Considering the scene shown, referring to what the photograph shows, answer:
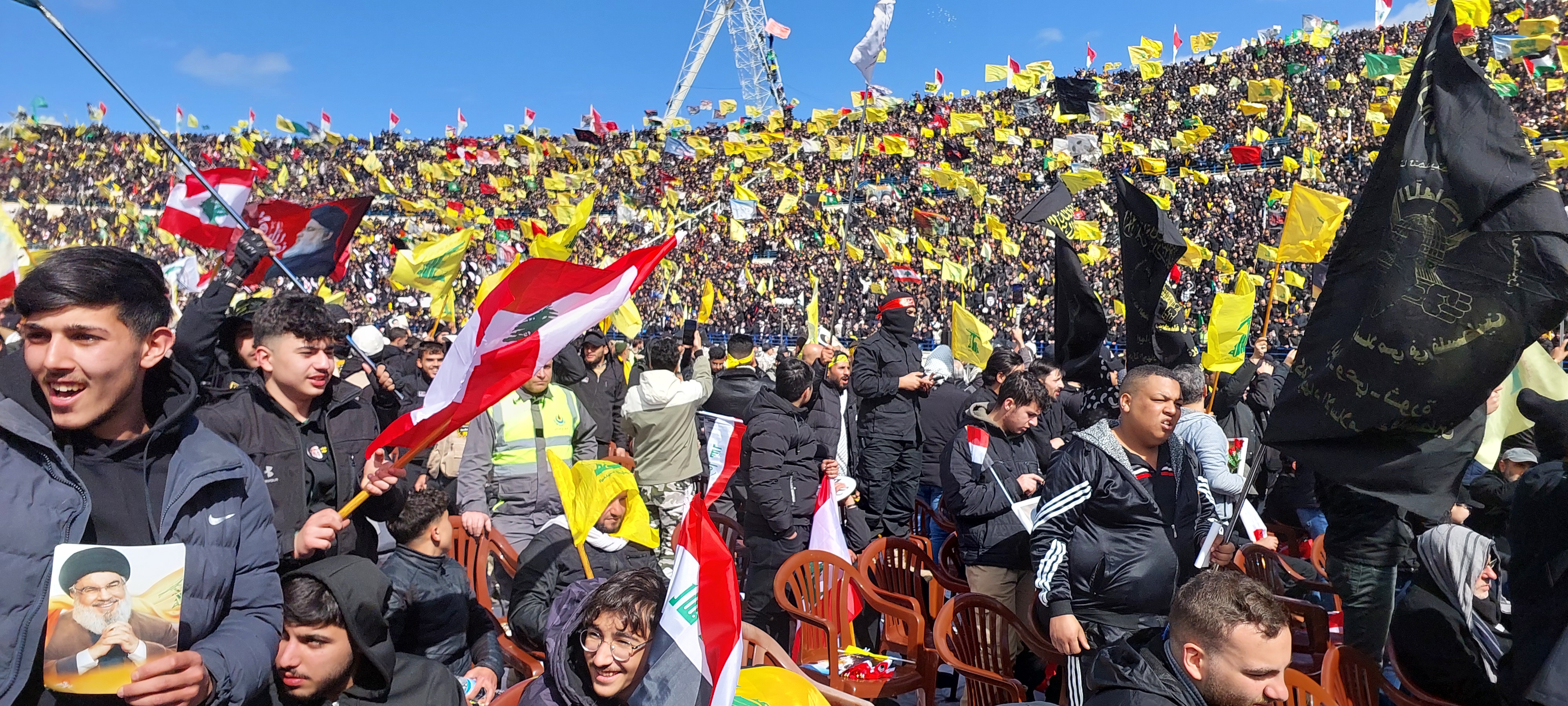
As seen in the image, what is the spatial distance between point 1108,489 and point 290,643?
87.7 inches

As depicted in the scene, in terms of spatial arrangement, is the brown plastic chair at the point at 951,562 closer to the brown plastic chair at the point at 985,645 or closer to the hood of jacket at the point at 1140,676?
the brown plastic chair at the point at 985,645

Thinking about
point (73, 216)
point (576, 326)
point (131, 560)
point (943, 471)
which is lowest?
point (943, 471)

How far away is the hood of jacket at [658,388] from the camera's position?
5773 mm

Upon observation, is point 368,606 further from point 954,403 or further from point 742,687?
point 954,403

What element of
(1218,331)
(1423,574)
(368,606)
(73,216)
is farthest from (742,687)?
(73,216)

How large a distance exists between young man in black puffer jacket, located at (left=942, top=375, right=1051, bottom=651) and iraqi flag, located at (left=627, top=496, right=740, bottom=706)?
193 centimetres

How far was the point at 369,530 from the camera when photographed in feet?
9.67

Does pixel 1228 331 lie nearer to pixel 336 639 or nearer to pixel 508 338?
pixel 508 338

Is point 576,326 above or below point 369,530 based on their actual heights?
above

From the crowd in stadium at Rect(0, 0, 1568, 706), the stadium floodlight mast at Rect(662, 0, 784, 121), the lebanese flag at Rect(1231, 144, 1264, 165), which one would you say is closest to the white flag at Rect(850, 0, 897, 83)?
the crowd in stadium at Rect(0, 0, 1568, 706)

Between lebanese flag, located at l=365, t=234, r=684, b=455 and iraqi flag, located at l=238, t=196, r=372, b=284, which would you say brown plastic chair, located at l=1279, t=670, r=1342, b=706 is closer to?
lebanese flag, located at l=365, t=234, r=684, b=455

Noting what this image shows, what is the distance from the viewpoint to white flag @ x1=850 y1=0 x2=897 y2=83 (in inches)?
330

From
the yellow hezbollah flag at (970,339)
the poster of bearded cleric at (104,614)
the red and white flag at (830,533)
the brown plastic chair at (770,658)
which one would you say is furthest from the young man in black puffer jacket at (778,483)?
the poster of bearded cleric at (104,614)

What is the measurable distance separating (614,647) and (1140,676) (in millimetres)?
1210
